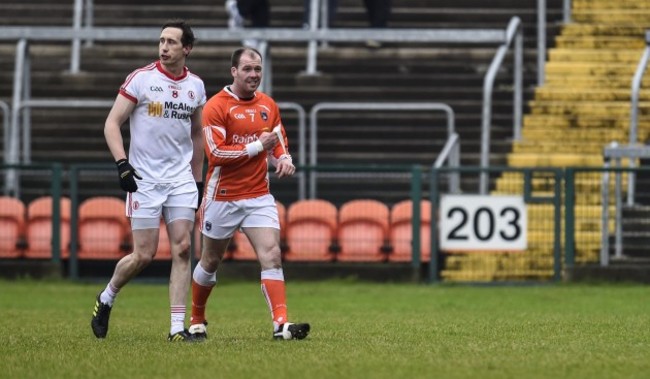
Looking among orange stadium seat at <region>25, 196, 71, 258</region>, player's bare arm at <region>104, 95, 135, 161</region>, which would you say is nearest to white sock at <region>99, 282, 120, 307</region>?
player's bare arm at <region>104, 95, 135, 161</region>

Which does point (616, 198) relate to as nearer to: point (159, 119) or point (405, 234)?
point (405, 234)

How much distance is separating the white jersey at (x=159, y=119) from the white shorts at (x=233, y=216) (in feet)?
1.08

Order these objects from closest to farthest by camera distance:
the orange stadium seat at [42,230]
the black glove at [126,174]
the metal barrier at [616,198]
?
the black glove at [126,174], the metal barrier at [616,198], the orange stadium seat at [42,230]

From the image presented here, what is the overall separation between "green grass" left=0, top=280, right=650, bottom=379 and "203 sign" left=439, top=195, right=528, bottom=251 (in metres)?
0.66

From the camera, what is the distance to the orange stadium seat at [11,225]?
2211 cm

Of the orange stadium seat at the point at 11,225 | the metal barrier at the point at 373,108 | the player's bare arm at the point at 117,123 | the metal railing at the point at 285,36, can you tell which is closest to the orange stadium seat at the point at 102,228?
the orange stadium seat at the point at 11,225

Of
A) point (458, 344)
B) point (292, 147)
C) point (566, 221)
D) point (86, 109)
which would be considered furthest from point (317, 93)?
point (458, 344)

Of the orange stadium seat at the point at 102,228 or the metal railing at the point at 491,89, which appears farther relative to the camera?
the metal railing at the point at 491,89

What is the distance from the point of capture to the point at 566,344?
40.1 feet

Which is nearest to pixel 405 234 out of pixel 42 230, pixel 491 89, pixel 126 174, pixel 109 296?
pixel 491 89

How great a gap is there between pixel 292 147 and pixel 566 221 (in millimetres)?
4462

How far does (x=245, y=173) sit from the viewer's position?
12977 millimetres

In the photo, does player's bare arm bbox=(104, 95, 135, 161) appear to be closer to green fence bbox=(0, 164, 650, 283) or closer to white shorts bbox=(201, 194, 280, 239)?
white shorts bbox=(201, 194, 280, 239)

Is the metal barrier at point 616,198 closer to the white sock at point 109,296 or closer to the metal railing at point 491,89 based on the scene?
the metal railing at point 491,89
